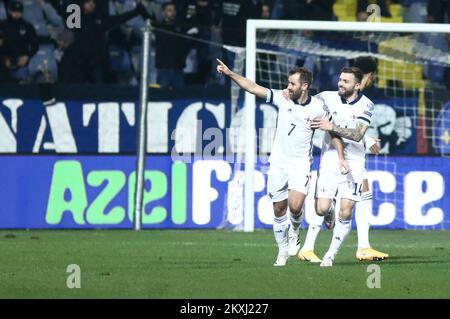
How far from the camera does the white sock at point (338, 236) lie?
12898mm

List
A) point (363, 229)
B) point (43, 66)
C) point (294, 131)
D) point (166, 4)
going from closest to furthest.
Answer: point (294, 131) → point (363, 229) → point (43, 66) → point (166, 4)

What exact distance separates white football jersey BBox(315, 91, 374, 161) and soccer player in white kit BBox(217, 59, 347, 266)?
114 millimetres

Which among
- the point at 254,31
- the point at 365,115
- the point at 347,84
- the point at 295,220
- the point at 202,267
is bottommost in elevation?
the point at 202,267

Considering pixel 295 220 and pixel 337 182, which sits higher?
pixel 337 182

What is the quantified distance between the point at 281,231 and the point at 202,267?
2.84ft

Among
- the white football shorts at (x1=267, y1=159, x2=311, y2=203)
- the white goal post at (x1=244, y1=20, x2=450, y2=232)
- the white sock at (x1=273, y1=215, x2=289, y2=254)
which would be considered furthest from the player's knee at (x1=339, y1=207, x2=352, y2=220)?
the white goal post at (x1=244, y1=20, x2=450, y2=232)

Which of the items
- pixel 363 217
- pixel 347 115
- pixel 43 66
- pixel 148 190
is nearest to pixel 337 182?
pixel 347 115

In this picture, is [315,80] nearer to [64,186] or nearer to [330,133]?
[64,186]

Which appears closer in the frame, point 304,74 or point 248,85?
point 248,85

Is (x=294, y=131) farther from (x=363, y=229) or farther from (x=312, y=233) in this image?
(x=363, y=229)

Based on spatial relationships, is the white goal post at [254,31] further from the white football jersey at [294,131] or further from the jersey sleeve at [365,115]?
A: the jersey sleeve at [365,115]

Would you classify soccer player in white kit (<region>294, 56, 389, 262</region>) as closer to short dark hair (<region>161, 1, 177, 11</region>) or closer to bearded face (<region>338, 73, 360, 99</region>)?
bearded face (<region>338, 73, 360, 99</region>)

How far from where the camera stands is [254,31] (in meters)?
18.8

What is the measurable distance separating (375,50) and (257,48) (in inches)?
70.1
